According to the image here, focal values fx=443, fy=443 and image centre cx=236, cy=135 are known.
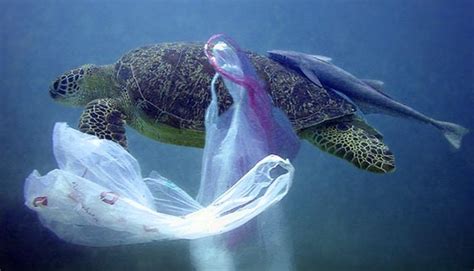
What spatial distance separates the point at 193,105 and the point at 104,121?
0.50 meters

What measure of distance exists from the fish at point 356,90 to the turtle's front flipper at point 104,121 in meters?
1.08

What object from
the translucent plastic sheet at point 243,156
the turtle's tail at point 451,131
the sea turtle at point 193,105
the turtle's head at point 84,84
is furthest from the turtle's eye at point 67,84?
the turtle's tail at point 451,131

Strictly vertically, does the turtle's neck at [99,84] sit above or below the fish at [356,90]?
below

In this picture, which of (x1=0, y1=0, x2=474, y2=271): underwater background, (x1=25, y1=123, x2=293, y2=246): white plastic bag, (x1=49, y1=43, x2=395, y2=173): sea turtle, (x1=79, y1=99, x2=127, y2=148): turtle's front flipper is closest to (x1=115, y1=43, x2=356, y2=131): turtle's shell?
(x1=49, y1=43, x2=395, y2=173): sea turtle

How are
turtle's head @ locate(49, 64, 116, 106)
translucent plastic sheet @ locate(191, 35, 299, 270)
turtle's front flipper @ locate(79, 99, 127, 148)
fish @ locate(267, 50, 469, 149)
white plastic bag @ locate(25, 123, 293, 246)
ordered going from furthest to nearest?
turtle's head @ locate(49, 64, 116, 106), fish @ locate(267, 50, 469, 149), turtle's front flipper @ locate(79, 99, 127, 148), translucent plastic sheet @ locate(191, 35, 299, 270), white plastic bag @ locate(25, 123, 293, 246)

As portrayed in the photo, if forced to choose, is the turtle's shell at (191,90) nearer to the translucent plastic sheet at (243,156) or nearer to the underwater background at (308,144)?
the translucent plastic sheet at (243,156)

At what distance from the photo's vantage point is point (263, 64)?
8.63ft

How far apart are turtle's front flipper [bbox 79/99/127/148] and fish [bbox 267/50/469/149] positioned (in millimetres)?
1075

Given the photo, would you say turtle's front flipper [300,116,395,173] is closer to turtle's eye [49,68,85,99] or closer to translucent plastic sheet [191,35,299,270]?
translucent plastic sheet [191,35,299,270]

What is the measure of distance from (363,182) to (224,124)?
4.28 metres

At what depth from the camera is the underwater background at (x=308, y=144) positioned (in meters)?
4.49

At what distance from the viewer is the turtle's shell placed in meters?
2.51

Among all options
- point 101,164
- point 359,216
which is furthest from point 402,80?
point 101,164

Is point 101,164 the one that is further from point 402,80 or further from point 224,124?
point 402,80
